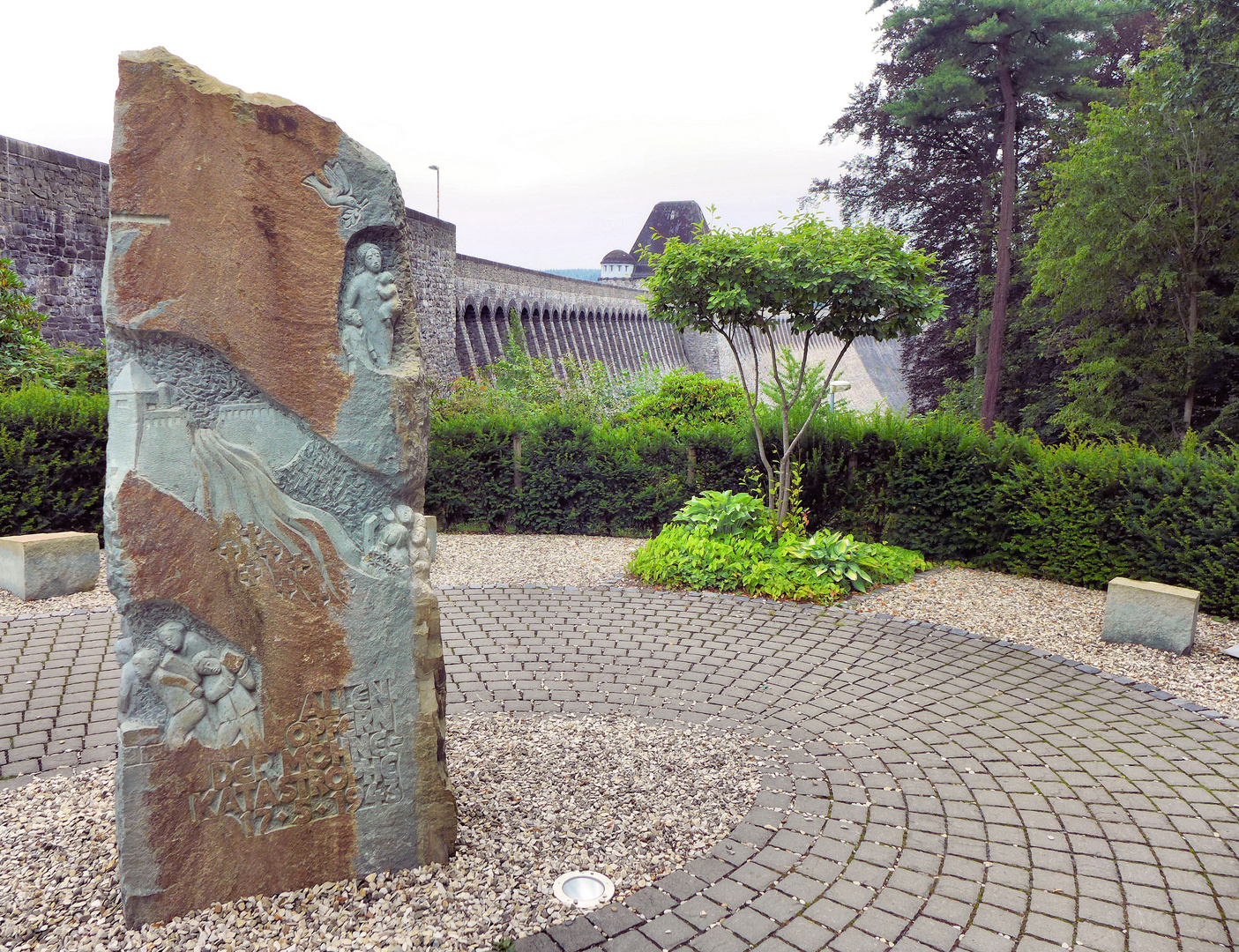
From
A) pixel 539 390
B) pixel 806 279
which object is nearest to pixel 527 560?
pixel 806 279

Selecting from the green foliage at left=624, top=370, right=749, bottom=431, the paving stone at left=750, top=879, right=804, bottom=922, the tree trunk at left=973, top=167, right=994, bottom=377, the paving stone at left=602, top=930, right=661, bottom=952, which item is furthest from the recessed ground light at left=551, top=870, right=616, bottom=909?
the tree trunk at left=973, top=167, right=994, bottom=377

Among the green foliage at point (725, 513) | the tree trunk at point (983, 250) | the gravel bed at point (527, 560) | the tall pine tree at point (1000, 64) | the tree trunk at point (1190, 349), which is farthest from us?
the tree trunk at point (983, 250)

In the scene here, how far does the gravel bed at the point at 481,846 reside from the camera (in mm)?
2975

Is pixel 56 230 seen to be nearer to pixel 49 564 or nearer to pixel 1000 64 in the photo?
pixel 49 564

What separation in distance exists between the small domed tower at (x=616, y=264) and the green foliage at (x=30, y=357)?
5187cm

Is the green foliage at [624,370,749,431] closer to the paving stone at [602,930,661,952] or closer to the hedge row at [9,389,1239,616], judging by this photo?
the hedge row at [9,389,1239,616]

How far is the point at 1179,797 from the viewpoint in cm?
414

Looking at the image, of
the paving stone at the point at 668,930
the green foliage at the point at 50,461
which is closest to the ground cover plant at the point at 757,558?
the paving stone at the point at 668,930

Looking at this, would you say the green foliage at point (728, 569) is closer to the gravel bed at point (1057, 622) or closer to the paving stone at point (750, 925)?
the gravel bed at point (1057, 622)

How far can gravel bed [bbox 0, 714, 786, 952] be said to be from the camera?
2.97 m

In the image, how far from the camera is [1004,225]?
20.1 meters

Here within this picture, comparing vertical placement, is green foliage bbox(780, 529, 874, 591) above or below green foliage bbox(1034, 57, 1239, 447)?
below

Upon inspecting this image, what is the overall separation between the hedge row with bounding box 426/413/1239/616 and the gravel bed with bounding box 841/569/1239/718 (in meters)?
0.43

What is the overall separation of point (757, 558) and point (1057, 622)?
2.70 meters
